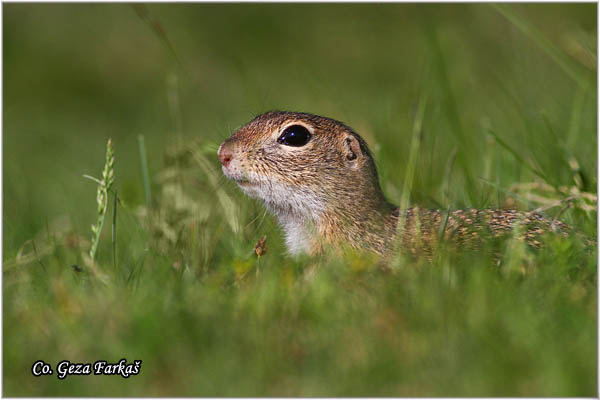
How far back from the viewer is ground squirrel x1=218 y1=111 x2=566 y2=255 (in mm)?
4121

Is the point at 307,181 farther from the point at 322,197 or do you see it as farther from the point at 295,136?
the point at 295,136

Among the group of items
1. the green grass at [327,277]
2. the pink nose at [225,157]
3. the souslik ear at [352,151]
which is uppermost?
the souslik ear at [352,151]

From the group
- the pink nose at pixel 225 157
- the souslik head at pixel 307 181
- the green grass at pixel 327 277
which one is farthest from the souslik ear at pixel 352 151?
the pink nose at pixel 225 157

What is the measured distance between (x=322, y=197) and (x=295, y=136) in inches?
15.6

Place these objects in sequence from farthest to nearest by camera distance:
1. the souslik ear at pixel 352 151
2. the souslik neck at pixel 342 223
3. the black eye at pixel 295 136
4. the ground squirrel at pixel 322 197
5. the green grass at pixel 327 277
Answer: the souslik ear at pixel 352 151 → the black eye at pixel 295 136 → the souslik neck at pixel 342 223 → the ground squirrel at pixel 322 197 → the green grass at pixel 327 277

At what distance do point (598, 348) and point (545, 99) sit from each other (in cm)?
422

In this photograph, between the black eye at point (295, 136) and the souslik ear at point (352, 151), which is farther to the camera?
the souslik ear at point (352, 151)

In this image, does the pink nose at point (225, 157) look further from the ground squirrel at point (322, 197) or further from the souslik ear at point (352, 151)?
the souslik ear at point (352, 151)

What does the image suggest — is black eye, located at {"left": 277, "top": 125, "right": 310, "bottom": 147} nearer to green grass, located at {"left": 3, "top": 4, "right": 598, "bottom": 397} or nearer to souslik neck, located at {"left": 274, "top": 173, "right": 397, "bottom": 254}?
souslik neck, located at {"left": 274, "top": 173, "right": 397, "bottom": 254}

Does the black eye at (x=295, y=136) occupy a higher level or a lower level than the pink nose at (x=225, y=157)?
higher

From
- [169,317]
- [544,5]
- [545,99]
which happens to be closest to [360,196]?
[169,317]

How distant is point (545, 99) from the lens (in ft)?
21.5

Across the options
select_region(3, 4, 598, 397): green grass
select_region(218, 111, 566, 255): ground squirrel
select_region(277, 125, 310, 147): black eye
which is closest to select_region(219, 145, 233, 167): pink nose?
select_region(218, 111, 566, 255): ground squirrel

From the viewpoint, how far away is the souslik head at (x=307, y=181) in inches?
166
